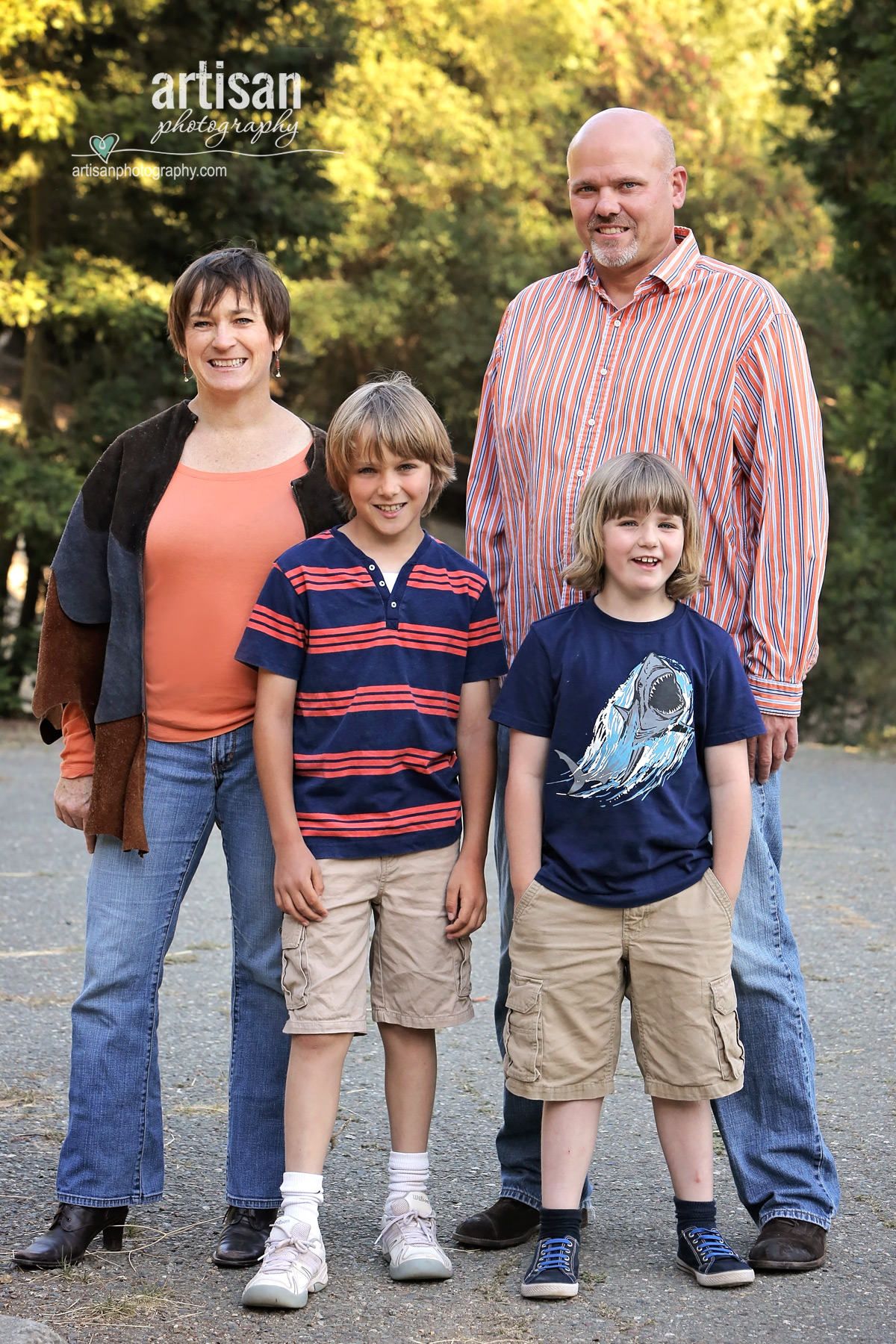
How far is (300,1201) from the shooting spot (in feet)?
8.95

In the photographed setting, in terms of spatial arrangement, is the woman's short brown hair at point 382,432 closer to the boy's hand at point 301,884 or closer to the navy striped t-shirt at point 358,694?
the navy striped t-shirt at point 358,694

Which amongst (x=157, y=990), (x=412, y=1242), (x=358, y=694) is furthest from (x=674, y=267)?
(x=412, y=1242)

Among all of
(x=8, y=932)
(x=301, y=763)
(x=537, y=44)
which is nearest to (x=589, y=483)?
(x=301, y=763)

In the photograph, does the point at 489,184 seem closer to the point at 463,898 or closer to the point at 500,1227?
the point at 463,898

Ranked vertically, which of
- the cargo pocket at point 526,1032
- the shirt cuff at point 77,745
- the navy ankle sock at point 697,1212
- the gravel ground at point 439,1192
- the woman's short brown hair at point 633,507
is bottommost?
the gravel ground at point 439,1192

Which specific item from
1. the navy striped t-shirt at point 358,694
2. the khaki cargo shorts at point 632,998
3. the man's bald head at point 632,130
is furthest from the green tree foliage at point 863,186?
the khaki cargo shorts at point 632,998

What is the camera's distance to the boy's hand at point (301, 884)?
109 inches

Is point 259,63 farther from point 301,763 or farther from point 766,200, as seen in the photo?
point 301,763

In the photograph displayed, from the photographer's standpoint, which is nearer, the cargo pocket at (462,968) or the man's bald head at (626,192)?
the cargo pocket at (462,968)

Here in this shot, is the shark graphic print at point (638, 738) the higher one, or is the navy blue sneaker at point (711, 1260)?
the shark graphic print at point (638, 738)

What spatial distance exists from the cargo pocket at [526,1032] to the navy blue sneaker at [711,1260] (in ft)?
1.49

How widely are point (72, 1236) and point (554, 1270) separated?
3.08 ft

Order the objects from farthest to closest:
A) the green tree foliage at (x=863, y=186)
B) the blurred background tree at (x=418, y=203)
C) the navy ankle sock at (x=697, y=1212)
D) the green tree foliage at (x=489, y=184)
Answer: the green tree foliage at (x=489, y=184), the blurred background tree at (x=418, y=203), the green tree foliage at (x=863, y=186), the navy ankle sock at (x=697, y=1212)

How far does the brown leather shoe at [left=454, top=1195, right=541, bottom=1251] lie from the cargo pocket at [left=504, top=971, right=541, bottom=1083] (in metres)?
0.41
